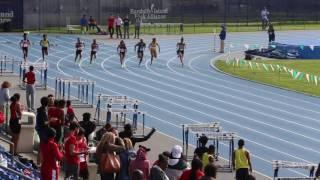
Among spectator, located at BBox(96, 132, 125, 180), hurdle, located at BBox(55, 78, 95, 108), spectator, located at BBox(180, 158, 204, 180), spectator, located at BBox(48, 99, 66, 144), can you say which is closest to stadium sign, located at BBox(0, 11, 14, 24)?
hurdle, located at BBox(55, 78, 95, 108)

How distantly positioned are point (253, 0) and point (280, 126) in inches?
1801

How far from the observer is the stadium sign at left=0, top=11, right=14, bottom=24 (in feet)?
185

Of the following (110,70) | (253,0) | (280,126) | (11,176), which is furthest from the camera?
(253,0)

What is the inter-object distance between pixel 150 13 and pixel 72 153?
47901mm

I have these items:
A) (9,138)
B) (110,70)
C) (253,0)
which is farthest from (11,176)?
(253,0)

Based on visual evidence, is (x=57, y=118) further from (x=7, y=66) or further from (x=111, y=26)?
(x=111, y=26)

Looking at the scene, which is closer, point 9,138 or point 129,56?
point 9,138

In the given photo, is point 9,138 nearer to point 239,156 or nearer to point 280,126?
point 239,156

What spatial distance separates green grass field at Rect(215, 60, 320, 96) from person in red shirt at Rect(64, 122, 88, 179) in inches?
789

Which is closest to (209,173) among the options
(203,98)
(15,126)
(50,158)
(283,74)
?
(50,158)

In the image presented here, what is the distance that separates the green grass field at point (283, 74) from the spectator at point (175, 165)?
69.3 ft

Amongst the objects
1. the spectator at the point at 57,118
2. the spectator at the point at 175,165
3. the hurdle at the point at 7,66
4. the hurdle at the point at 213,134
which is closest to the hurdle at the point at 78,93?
the hurdle at the point at 7,66

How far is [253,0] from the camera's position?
7250 centimetres

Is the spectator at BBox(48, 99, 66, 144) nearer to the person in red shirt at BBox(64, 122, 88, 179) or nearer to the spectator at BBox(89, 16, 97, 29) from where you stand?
the person in red shirt at BBox(64, 122, 88, 179)
